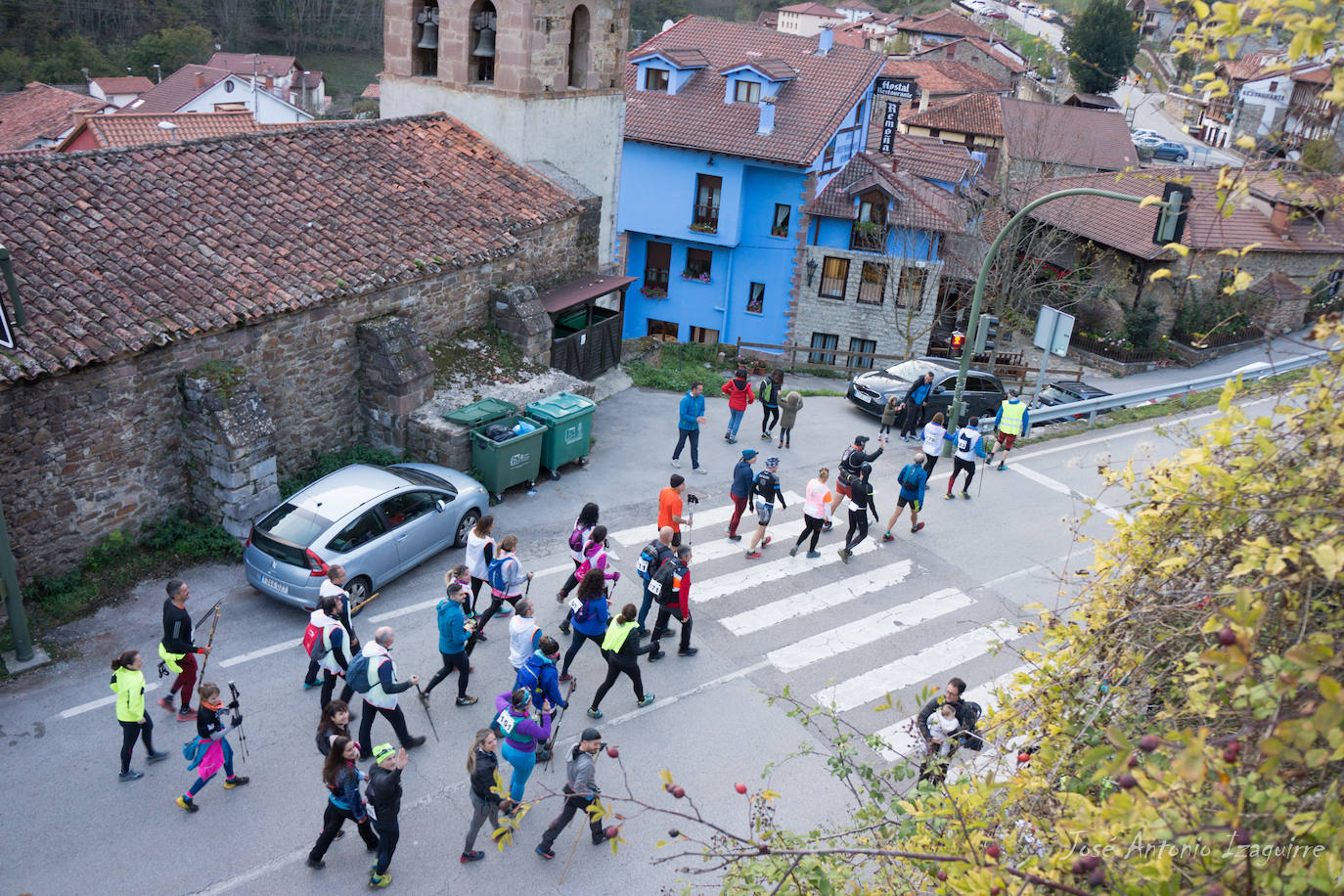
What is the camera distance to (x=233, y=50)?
264 ft

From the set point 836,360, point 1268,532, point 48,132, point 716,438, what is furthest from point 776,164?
point 48,132

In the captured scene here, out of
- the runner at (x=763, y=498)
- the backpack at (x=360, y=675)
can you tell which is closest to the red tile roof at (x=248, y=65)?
the runner at (x=763, y=498)

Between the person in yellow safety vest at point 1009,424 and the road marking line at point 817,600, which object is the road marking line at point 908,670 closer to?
the road marking line at point 817,600

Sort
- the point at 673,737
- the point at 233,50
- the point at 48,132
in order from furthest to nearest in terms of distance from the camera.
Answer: the point at 233,50, the point at 48,132, the point at 673,737

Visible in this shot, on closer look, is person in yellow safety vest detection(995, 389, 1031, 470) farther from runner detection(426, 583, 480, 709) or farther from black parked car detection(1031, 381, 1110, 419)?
runner detection(426, 583, 480, 709)

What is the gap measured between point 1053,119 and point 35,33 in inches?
2595

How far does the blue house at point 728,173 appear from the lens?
32.3m

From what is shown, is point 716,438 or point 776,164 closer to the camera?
point 716,438

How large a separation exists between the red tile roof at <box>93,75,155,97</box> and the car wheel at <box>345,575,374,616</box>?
61.0 m

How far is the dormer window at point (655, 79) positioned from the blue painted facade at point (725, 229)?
0.66 ft

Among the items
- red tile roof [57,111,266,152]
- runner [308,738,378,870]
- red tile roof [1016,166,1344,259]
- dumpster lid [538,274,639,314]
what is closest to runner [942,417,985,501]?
dumpster lid [538,274,639,314]

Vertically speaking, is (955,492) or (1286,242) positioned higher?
(1286,242)

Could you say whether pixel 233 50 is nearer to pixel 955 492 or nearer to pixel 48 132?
pixel 48 132

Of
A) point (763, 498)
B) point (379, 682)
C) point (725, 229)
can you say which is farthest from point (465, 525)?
point (725, 229)
